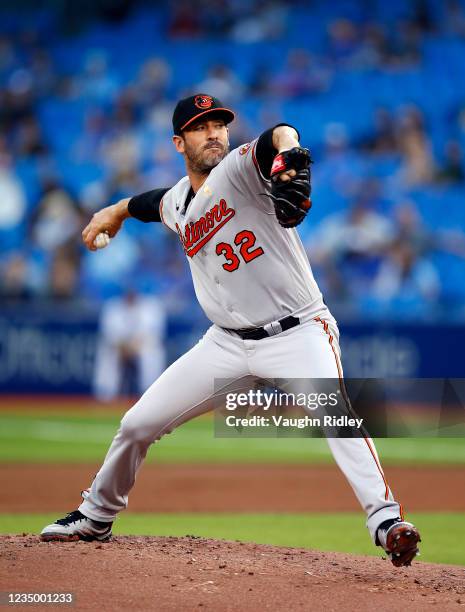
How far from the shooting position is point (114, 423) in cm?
1318

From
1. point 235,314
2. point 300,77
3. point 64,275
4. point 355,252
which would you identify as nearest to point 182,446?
point 355,252

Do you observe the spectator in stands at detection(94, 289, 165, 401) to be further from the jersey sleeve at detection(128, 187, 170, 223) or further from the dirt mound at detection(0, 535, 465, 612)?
the dirt mound at detection(0, 535, 465, 612)

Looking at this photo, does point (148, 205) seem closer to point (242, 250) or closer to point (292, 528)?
point (242, 250)

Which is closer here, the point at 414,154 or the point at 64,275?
the point at 64,275

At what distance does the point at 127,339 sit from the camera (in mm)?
15367

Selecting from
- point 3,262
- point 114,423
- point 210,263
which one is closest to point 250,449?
point 114,423

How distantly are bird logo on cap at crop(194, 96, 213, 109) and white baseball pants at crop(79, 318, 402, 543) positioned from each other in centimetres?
104

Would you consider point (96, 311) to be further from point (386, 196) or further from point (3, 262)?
point (386, 196)

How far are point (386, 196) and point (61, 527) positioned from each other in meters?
10.9

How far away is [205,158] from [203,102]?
257mm

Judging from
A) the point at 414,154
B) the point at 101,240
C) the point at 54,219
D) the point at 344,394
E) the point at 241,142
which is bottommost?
the point at 344,394

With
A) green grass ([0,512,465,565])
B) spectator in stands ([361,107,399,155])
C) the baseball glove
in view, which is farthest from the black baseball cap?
spectator in stands ([361,107,399,155])

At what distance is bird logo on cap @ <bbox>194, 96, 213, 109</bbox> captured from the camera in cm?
467

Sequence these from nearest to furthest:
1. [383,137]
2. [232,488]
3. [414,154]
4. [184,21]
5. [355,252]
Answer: [232,488] < [355,252] < [414,154] < [383,137] < [184,21]
